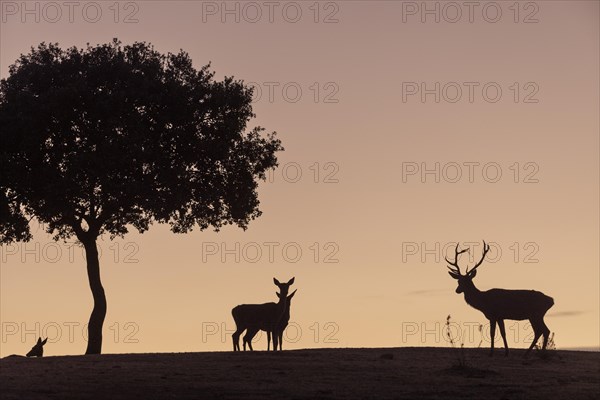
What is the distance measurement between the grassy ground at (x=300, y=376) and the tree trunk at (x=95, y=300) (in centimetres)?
581

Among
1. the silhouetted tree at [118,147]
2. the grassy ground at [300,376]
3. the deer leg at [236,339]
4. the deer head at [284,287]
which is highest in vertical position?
the silhouetted tree at [118,147]

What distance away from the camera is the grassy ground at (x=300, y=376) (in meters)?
28.3

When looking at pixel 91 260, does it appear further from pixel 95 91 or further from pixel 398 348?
pixel 398 348

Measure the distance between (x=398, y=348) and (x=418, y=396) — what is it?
526 inches

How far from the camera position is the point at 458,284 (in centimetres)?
4103

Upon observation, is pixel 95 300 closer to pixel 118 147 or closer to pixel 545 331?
pixel 118 147

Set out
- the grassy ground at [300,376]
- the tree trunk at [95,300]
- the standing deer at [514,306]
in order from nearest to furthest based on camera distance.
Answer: the grassy ground at [300,376], the standing deer at [514,306], the tree trunk at [95,300]

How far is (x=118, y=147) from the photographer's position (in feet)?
143

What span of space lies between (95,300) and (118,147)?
684cm

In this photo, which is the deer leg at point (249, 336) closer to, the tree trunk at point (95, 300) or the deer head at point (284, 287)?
the deer head at point (284, 287)

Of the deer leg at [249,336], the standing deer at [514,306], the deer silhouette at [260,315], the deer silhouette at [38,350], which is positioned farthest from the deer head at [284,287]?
the deer silhouette at [38,350]

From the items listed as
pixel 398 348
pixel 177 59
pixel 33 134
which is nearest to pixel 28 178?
pixel 33 134

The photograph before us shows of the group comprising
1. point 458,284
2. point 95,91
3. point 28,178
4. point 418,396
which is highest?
point 95,91

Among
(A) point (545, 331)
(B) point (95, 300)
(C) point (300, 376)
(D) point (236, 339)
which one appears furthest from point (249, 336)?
(A) point (545, 331)
